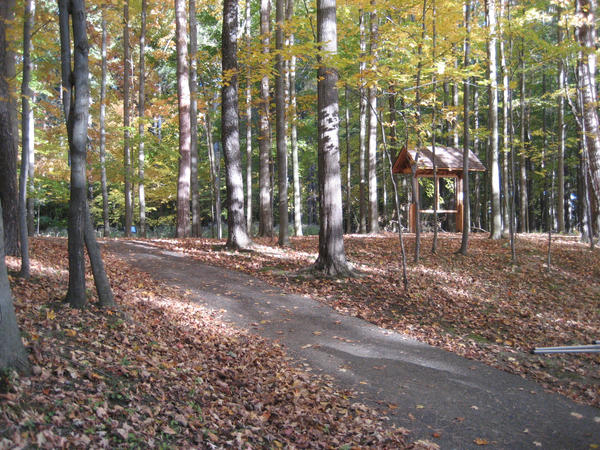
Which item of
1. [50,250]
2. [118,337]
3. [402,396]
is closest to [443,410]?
[402,396]

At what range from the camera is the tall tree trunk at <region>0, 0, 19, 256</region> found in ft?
24.1

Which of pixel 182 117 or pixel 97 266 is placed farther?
pixel 182 117

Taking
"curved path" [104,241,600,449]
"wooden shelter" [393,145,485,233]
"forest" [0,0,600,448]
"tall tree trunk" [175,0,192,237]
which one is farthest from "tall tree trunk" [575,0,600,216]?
"tall tree trunk" [175,0,192,237]

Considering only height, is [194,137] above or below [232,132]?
above

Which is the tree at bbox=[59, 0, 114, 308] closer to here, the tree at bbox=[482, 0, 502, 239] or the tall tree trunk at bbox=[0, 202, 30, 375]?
the tall tree trunk at bbox=[0, 202, 30, 375]

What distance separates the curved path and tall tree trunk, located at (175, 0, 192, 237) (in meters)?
7.24

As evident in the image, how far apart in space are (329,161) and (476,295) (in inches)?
166

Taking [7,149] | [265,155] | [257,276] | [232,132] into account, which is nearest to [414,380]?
[257,276]

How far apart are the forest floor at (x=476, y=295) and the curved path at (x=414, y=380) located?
A: 1.52 feet

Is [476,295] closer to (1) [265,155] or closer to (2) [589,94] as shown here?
(2) [589,94]

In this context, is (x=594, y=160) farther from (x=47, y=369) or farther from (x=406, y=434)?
(x=47, y=369)

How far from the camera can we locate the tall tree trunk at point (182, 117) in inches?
601

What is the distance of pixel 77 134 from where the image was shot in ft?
17.7

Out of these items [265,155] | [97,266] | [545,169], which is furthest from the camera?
[545,169]
